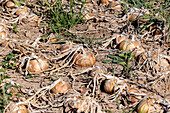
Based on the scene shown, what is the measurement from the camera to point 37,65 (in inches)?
102

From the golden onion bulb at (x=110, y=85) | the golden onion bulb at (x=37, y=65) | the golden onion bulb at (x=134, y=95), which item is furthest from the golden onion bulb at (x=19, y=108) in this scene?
the golden onion bulb at (x=134, y=95)

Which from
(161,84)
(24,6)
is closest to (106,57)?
(161,84)

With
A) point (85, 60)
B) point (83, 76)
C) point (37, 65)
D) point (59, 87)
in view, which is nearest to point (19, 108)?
point (59, 87)

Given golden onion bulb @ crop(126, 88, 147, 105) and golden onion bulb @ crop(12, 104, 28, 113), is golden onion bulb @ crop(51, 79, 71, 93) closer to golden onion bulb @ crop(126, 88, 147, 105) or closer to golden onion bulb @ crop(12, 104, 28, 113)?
golden onion bulb @ crop(12, 104, 28, 113)

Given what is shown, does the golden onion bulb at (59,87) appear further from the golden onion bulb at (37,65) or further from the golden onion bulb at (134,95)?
the golden onion bulb at (134,95)

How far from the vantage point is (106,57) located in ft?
9.64

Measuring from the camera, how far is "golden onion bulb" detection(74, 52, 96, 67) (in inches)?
105

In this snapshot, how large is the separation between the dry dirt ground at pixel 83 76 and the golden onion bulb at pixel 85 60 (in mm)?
54

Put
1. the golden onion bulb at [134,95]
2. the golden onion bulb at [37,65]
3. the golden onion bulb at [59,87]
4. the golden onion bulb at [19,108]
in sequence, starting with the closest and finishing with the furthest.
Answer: the golden onion bulb at [19,108] < the golden onion bulb at [134,95] < the golden onion bulb at [59,87] < the golden onion bulb at [37,65]

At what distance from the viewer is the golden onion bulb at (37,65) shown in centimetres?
258

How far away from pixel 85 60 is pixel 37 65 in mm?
528

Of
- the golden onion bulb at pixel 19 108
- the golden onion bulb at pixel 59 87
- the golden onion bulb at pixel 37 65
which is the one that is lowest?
the golden onion bulb at pixel 19 108

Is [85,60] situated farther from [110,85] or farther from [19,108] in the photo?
[19,108]

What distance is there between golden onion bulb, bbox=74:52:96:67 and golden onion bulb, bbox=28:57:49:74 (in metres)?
0.36
